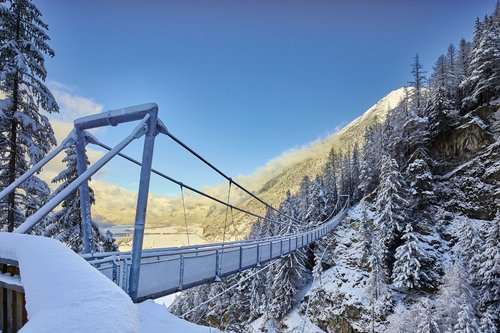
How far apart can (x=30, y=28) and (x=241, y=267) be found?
400 inches

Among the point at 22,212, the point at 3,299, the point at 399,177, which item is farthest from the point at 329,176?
the point at 3,299

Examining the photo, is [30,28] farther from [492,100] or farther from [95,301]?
[492,100]

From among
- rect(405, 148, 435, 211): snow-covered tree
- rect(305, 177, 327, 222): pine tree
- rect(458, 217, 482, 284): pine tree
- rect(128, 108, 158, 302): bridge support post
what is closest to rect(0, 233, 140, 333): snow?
rect(128, 108, 158, 302): bridge support post

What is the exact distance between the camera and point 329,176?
50281 mm

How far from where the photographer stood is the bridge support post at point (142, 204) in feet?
16.4

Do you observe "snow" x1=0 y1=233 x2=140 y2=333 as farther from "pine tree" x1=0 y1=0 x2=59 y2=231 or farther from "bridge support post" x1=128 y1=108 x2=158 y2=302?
"pine tree" x1=0 y1=0 x2=59 y2=231

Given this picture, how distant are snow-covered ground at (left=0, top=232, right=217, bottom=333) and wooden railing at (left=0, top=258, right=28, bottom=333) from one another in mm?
319

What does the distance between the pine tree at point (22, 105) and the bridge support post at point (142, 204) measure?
229 inches

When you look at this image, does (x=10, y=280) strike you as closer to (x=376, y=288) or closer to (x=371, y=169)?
(x=376, y=288)

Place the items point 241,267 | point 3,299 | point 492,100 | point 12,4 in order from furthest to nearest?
point 492,100, point 241,267, point 12,4, point 3,299

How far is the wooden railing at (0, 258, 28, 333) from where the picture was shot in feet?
6.48

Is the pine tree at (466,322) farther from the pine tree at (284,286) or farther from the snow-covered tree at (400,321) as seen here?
the pine tree at (284,286)

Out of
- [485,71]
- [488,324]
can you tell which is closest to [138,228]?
[488,324]

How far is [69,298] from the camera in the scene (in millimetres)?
1190
